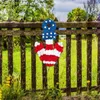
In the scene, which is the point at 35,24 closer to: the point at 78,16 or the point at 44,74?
the point at 44,74

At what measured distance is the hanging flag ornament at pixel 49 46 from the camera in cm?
740

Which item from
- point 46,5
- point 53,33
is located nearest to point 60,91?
point 53,33

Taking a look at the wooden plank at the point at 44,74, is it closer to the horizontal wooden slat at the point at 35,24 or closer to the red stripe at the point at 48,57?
the red stripe at the point at 48,57

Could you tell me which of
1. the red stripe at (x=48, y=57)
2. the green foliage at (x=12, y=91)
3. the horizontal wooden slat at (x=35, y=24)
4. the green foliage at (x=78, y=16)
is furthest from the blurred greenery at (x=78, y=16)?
the green foliage at (x=12, y=91)

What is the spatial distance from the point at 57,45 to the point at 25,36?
55cm

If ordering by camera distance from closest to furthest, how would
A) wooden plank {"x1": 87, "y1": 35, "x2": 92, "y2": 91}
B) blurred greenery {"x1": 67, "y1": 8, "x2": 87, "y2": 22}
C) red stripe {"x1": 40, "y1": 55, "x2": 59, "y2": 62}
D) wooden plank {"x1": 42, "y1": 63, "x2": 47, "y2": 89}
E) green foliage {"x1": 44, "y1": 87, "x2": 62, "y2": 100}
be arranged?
green foliage {"x1": 44, "y1": 87, "x2": 62, "y2": 100} → red stripe {"x1": 40, "y1": 55, "x2": 59, "y2": 62} → wooden plank {"x1": 42, "y1": 63, "x2": 47, "y2": 89} → wooden plank {"x1": 87, "y1": 35, "x2": 92, "y2": 91} → blurred greenery {"x1": 67, "y1": 8, "x2": 87, "y2": 22}

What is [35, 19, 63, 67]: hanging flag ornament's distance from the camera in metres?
7.40

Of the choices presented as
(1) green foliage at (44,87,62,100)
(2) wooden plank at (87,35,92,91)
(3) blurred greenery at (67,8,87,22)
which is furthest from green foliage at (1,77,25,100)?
(3) blurred greenery at (67,8,87,22)

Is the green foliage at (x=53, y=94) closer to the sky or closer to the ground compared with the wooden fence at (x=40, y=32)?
closer to the ground

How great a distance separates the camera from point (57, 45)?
7492 mm

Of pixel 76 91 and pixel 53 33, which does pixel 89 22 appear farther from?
pixel 76 91

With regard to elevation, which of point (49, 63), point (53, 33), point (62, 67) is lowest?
point (62, 67)

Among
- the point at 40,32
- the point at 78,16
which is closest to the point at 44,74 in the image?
the point at 40,32

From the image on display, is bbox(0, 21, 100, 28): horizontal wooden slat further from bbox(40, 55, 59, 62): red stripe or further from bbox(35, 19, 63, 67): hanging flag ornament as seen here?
bbox(40, 55, 59, 62): red stripe
